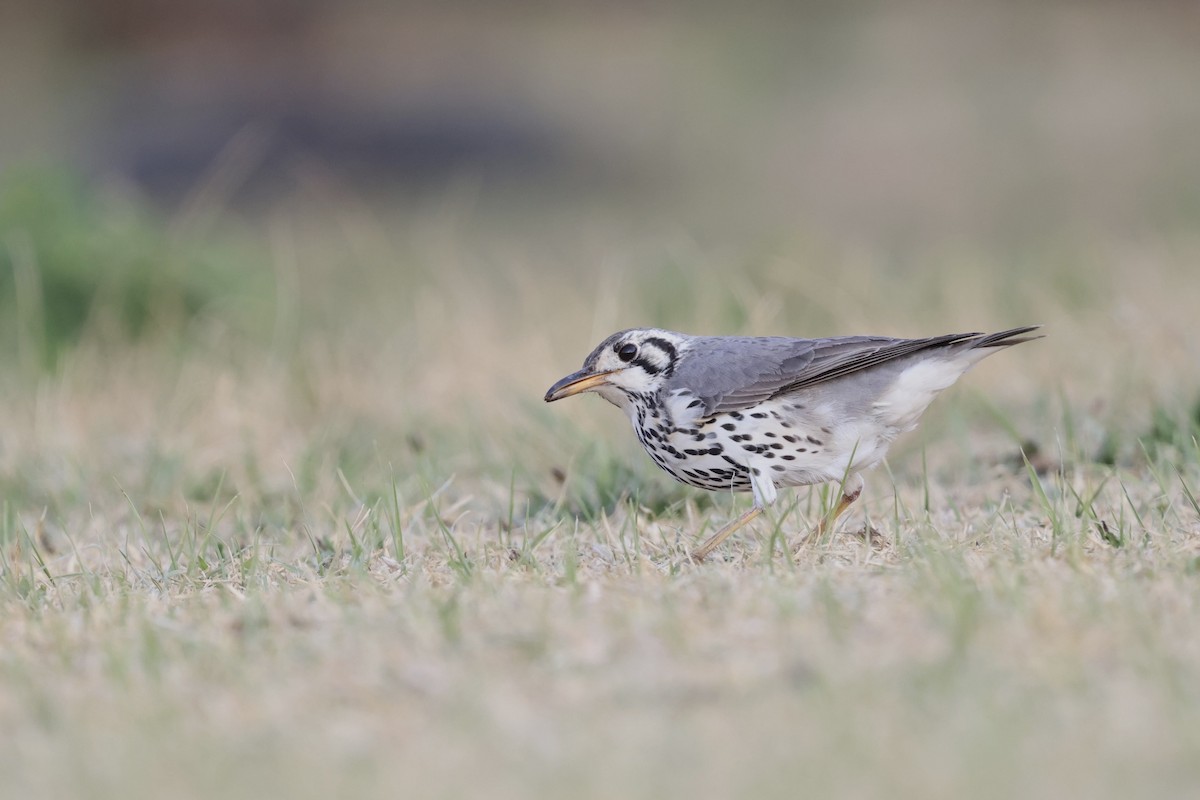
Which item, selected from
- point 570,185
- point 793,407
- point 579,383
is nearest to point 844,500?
point 793,407

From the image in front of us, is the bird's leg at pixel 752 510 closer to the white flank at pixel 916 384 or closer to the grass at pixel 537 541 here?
the grass at pixel 537 541

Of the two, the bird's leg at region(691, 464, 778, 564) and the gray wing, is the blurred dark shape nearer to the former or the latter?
the gray wing

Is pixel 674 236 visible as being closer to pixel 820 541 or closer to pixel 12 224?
pixel 12 224

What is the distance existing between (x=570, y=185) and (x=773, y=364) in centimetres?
2001

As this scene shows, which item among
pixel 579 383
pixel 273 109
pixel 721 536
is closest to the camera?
pixel 721 536

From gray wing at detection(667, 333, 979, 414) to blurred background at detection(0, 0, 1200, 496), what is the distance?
1727mm

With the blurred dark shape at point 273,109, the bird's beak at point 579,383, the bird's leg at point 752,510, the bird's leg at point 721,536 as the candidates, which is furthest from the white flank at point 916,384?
the blurred dark shape at point 273,109

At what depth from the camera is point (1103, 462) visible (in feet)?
21.1

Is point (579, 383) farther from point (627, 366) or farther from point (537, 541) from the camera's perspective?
point (537, 541)

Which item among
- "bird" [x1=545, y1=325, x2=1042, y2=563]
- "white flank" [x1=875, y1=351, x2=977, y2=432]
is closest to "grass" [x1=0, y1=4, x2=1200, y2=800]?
"bird" [x1=545, y1=325, x2=1042, y2=563]

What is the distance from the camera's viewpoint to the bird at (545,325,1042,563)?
5492mm

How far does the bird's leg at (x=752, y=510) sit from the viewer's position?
16.5 feet

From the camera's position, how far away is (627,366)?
229 inches

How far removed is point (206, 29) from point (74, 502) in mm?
22118
